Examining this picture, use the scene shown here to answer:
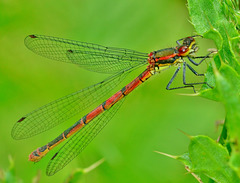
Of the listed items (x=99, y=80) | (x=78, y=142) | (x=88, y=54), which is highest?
(x=88, y=54)

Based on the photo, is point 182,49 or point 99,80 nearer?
point 182,49

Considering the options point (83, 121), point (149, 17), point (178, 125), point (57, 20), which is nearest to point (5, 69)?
point (57, 20)

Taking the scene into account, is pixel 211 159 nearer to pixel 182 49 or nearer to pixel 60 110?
pixel 182 49

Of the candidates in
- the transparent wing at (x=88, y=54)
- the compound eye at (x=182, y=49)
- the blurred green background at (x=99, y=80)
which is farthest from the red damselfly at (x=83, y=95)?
the blurred green background at (x=99, y=80)

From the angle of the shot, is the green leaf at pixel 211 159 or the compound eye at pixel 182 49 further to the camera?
the compound eye at pixel 182 49

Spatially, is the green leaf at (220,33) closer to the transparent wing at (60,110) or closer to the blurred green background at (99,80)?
the transparent wing at (60,110)

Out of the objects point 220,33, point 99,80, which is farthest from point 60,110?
point 220,33

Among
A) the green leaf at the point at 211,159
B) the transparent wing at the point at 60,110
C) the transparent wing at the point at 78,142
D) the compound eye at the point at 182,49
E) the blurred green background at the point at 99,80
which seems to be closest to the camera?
the green leaf at the point at 211,159
